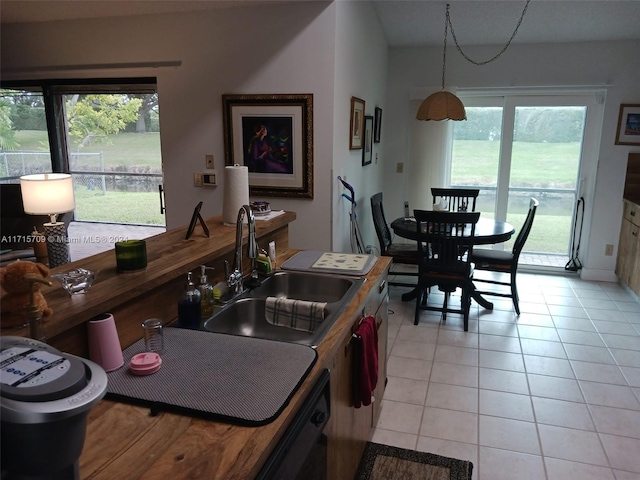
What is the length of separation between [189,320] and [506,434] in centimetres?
182

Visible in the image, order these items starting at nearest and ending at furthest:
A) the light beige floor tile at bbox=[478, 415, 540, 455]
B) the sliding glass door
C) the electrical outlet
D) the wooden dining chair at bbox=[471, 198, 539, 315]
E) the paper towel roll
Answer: the paper towel roll, the light beige floor tile at bbox=[478, 415, 540, 455], the electrical outlet, the wooden dining chair at bbox=[471, 198, 539, 315], the sliding glass door

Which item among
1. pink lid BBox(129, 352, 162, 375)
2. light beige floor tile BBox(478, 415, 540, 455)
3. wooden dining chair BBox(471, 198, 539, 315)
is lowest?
light beige floor tile BBox(478, 415, 540, 455)

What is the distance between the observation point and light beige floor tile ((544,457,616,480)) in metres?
2.17

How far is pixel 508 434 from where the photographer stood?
97.5 inches

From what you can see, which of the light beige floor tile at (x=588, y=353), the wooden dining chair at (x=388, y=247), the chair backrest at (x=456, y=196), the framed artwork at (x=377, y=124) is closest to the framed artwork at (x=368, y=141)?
the framed artwork at (x=377, y=124)

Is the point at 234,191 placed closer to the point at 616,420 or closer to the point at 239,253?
the point at 239,253

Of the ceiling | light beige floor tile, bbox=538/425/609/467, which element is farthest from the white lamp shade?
light beige floor tile, bbox=538/425/609/467

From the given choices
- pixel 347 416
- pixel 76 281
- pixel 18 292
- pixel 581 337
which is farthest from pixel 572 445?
pixel 18 292

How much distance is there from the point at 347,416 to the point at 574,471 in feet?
3.99

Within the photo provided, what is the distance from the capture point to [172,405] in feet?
3.70

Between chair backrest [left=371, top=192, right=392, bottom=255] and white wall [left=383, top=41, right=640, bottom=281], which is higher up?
white wall [left=383, top=41, right=640, bottom=281]

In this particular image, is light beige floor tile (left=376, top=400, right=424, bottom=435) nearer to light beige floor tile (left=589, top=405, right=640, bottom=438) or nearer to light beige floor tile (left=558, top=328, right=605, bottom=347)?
light beige floor tile (left=589, top=405, right=640, bottom=438)

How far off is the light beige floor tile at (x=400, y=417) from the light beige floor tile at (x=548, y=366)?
0.97 m

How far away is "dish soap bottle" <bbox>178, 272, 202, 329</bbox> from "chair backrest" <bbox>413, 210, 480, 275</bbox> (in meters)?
2.38
